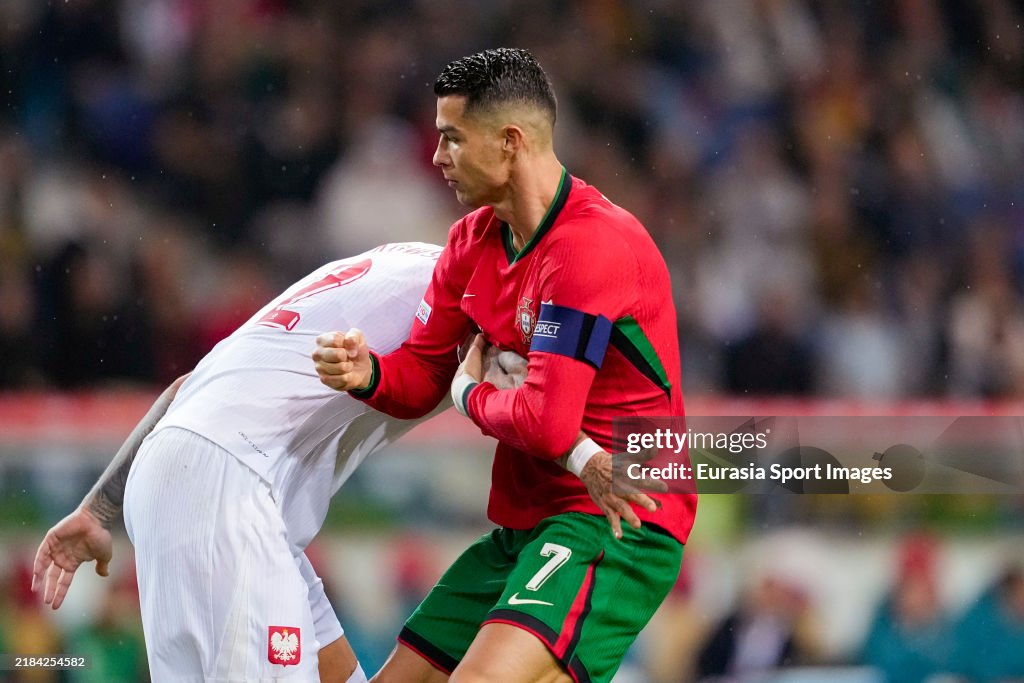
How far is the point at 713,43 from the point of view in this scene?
7906 millimetres

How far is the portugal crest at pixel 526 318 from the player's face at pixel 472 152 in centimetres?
24

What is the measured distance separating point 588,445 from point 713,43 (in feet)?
18.6

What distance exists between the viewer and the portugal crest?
2.78 meters

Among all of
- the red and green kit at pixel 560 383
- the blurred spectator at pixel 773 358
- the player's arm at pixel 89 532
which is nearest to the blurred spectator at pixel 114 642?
the player's arm at pixel 89 532

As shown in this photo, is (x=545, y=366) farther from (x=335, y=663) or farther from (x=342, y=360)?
(x=335, y=663)

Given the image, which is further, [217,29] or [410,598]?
[217,29]

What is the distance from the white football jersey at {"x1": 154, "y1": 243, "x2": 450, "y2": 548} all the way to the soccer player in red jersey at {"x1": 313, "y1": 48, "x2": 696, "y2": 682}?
20 cm

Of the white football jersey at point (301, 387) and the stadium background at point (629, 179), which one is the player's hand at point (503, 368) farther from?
the stadium background at point (629, 179)

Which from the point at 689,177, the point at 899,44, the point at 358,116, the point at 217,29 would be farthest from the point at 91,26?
the point at 899,44

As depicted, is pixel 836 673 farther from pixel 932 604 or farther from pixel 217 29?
pixel 217 29

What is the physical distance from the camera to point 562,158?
23.8 feet

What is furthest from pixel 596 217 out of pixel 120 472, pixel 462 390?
pixel 120 472

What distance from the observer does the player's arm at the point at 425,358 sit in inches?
115

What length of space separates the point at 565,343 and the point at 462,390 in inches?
12.5
